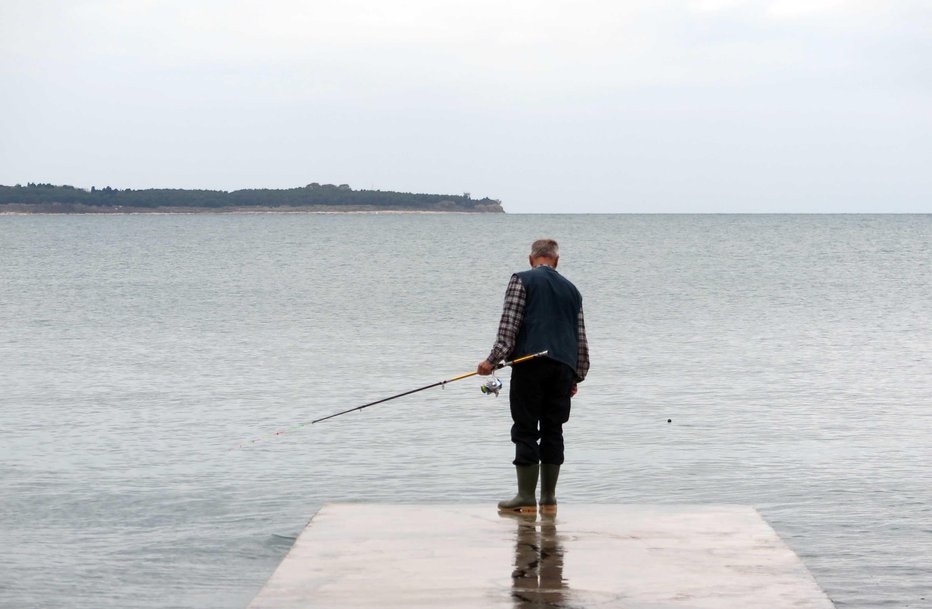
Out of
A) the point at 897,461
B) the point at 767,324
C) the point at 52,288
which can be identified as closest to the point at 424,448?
the point at 897,461

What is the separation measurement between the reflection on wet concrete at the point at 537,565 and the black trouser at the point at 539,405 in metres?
0.37

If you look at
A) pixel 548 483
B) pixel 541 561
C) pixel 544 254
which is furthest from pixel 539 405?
pixel 541 561

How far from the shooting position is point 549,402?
6.98 metres

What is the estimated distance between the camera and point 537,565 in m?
5.82

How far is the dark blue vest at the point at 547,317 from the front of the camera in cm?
684

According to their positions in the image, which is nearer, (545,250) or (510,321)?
(510,321)

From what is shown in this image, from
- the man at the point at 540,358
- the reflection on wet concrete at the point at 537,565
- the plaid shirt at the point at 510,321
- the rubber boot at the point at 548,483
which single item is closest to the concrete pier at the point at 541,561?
the reflection on wet concrete at the point at 537,565

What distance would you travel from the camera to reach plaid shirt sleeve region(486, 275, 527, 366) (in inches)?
270

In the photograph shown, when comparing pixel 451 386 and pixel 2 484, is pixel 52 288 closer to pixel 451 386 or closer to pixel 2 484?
pixel 451 386

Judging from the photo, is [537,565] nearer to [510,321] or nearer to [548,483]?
[548,483]

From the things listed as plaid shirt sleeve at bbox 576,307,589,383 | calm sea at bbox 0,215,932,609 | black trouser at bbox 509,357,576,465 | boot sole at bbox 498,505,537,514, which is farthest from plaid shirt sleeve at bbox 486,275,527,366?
calm sea at bbox 0,215,932,609

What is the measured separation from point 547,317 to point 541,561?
1.47 m

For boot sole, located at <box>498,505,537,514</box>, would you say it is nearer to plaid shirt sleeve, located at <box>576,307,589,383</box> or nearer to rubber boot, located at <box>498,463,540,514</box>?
rubber boot, located at <box>498,463,540,514</box>

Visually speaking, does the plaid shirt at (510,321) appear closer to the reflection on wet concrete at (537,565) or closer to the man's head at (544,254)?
the man's head at (544,254)
